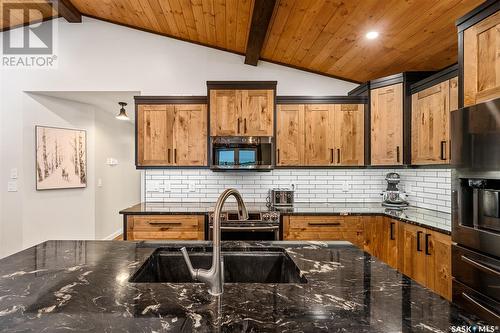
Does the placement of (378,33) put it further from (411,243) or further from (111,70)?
(111,70)

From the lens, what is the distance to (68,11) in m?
3.41

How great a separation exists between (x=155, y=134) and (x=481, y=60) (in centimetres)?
310

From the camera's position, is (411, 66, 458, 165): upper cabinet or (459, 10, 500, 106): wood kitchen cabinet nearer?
(459, 10, 500, 106): wood kitchen cabinet

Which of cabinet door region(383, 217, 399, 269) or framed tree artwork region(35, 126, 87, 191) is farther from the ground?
framed tree artwork region(35, 126, 87, 191)

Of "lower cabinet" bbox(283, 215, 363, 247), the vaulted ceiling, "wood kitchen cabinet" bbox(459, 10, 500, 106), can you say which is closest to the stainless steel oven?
"wood kitchen cabinet" bbox(459, 10, 500, 106)

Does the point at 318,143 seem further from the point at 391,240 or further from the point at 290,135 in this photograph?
the point at 391,240

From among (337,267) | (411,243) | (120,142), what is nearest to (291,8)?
(337,267)

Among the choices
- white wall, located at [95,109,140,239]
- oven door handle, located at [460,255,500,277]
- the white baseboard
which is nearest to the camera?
oven door handle, located at [460,255,500,277]

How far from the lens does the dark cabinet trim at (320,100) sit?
3.42 metres

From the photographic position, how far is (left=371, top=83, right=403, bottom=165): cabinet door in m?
3.09

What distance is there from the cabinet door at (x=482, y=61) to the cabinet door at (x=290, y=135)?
1.73 meters

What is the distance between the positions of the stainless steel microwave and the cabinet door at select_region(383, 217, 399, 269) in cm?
138

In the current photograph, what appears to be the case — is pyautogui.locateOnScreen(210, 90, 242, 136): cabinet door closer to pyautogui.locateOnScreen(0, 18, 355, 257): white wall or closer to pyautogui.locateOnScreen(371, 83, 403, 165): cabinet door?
pyautogui.locateOnScreen(0, 18, 355, 257): white wall

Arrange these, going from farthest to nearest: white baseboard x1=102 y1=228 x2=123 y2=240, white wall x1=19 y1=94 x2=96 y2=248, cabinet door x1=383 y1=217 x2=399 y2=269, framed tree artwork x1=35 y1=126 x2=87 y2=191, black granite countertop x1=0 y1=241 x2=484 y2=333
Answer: white baseboard x1=102 y1=228 x2=123 y2=240 → framed tree artwork x1=35 y1=126 x2=87 y2=191 → white wall x1=19 y1=94 x2=96 y2=248 → cabinet door x1=383 y1=217 x2=399 y2=269 → black granite countertop x1=0 y1=241 x2=484 y2=333
